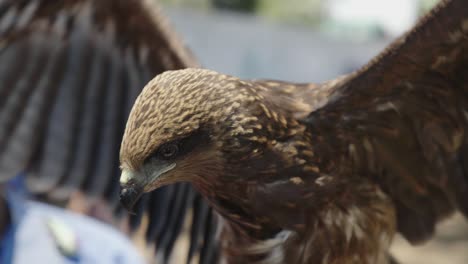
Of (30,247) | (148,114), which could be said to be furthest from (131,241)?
(148,114)

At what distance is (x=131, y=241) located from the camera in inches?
161

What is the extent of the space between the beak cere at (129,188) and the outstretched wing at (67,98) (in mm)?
1888

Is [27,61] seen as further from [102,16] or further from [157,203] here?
[157,203]

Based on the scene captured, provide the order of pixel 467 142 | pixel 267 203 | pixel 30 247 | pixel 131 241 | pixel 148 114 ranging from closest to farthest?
pixel 148 114, pixel 267 203, pixel 467 142, pixel 30 247, pixel 131 241

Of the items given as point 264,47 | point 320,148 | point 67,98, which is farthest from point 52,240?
point 264,47

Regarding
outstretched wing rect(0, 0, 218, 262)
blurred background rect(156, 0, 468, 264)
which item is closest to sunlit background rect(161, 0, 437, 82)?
blurred background rect(156, 0, 468, 264)

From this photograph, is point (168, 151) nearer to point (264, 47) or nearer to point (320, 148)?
point (320, 148)

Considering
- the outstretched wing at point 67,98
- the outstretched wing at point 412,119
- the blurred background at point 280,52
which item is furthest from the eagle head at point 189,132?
the blurred background at point 280,52

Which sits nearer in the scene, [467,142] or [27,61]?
[467,142]

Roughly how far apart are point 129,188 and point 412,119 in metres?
1.14

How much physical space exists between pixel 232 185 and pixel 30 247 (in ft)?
5.64

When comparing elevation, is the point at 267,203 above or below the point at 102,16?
below

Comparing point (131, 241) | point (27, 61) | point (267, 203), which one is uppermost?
point (27, 61)

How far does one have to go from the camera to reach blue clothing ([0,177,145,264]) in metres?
3.43
